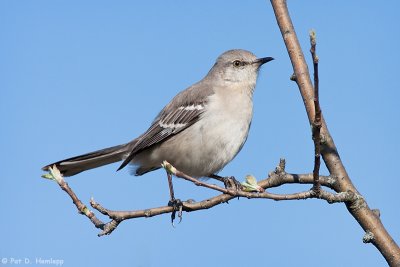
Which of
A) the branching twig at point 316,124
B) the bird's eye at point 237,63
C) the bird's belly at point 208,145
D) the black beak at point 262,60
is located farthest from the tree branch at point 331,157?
the bird's eye at point 237,63

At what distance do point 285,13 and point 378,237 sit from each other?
1.70 metres

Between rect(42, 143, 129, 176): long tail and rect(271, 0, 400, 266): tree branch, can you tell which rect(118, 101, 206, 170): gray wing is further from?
rect(271, 0, 400, 266): tree branch

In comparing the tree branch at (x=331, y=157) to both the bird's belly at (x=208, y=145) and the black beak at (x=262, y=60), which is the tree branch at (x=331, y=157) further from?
the black beak at (x=262, y=60)

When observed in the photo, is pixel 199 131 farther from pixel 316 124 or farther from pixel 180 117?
pixel 316 124

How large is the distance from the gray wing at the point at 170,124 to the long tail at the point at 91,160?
242 mm

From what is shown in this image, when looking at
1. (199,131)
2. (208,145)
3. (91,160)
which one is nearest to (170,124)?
(199,131)

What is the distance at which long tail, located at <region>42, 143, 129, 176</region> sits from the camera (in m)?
5.78

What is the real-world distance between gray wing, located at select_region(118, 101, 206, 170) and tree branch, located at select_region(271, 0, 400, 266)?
8.09 ft

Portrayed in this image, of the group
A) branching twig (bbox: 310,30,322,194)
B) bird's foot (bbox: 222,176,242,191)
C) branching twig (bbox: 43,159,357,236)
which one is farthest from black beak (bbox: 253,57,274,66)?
branching twig (bbox: 310,30,322,194)

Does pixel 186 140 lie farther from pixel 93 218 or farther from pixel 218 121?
pixel 93 218

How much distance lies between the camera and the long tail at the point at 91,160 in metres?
5.78

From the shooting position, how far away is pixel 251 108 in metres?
6.32

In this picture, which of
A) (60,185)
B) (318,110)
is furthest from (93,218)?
(318,110)

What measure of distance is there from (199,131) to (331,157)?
2.60 metres
